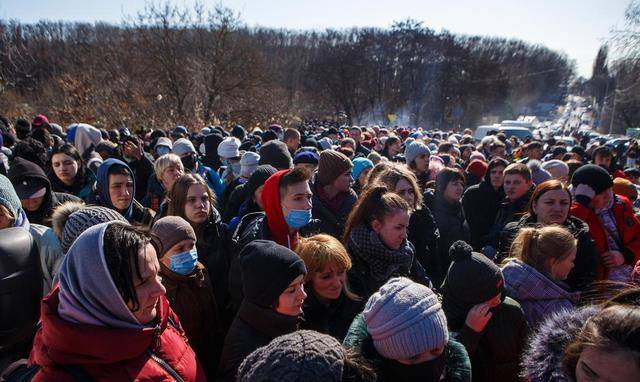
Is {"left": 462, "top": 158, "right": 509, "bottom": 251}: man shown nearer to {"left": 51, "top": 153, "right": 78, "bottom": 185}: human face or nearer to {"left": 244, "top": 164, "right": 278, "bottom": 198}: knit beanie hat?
{"left": 244, "top": 164, "right": 278, "bottom": 198}: knit beanie hat

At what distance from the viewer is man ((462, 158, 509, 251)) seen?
195 inches

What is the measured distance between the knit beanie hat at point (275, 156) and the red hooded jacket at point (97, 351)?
3.52 metres

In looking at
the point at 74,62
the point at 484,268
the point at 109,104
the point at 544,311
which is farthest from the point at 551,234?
the point at 74,62

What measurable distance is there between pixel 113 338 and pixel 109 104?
2043 cm

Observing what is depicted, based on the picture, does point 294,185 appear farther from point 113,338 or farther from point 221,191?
point 221,191

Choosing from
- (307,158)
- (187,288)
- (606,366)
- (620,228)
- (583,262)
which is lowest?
(187,288)

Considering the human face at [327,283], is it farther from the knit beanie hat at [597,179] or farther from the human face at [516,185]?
the human face at [516,185]

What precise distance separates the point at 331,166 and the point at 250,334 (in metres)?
2.20

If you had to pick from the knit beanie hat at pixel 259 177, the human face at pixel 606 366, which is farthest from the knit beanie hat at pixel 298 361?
the knit beanie hat at pixel 259 177

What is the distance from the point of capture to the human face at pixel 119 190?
12.1 ft

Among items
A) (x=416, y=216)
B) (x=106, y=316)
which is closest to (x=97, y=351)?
(x=106, y=316)

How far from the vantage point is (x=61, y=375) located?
1.39 m

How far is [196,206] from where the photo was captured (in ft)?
10.8

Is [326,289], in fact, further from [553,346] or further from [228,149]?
[228,149]
